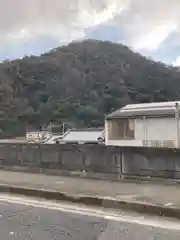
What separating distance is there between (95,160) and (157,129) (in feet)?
94.1

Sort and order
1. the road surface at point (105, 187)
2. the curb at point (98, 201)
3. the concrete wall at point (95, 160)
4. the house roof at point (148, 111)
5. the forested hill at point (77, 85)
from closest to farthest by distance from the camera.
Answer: the curb at point (98, 201) < the road surface at point (105, 187) < the concrete wall at point (95, 160) < the house roof at point (148, 111) < the forested hill at point (77, 85)

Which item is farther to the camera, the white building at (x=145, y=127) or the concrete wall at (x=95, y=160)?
the white building at (x=145, y=127)

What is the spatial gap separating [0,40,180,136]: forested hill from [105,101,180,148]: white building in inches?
2636

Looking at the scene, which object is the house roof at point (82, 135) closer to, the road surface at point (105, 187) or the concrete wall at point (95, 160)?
the concrete wall at point (95, 160)

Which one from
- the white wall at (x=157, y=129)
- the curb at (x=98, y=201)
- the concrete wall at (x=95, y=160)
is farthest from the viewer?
the white wall at (x=157, y=129)

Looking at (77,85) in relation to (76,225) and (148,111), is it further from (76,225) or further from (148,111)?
(76,225)

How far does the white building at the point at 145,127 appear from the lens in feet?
132

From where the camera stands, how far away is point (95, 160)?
1412 centimetres

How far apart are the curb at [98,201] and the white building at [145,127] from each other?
27.6m

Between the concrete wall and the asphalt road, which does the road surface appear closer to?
the concrete wall

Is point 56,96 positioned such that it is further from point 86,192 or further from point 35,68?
point 86,192

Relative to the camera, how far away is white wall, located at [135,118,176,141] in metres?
40.2

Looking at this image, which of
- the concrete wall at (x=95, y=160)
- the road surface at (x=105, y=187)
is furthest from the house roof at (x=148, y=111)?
the road surface at (x=105, y=187)

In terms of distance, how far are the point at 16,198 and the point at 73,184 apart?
2111mm
